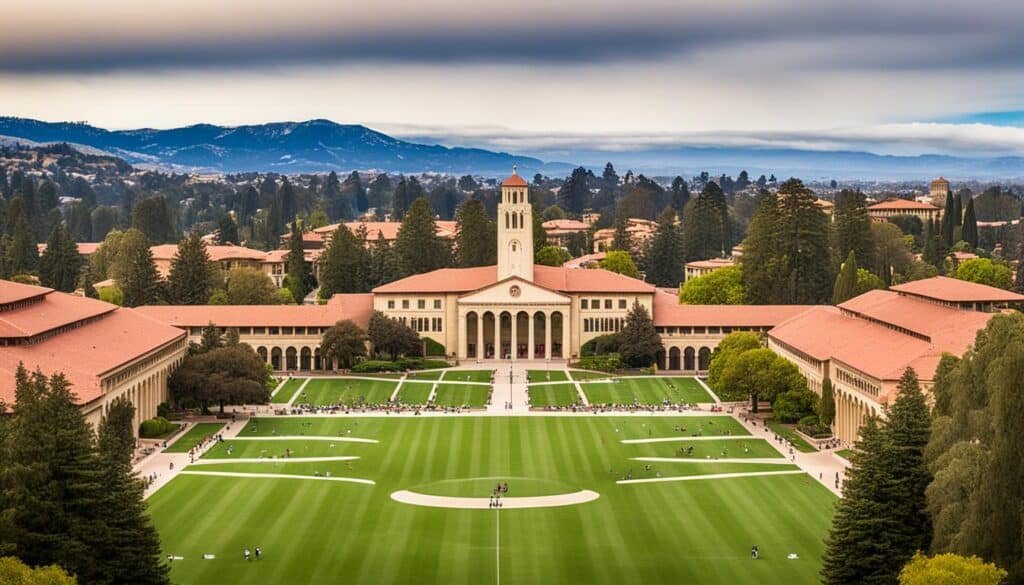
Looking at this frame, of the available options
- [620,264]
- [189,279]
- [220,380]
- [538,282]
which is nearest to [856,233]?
[620,264]

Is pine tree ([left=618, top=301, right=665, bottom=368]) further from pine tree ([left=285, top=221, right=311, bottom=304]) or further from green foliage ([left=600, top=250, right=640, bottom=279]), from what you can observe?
pine tree ([left=285, top=221, right=311, bottom=304])

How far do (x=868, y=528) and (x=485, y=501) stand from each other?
20108mm

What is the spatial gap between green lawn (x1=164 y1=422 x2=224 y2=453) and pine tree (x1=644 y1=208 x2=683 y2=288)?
77.4m

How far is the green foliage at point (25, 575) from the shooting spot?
40031 mm

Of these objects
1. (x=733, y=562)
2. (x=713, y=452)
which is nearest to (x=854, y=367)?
(x=713, y=452)

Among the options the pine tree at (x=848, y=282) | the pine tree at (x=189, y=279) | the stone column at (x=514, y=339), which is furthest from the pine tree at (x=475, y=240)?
the pine tree at (x=848, y=282)

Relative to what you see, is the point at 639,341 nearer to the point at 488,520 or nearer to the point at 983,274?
the point at 983,274

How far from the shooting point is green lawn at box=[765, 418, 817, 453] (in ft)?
264

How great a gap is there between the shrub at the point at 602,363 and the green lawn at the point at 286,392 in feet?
68.4

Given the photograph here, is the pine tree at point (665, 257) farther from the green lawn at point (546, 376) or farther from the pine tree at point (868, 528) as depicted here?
the pine tree at point (868, 528)

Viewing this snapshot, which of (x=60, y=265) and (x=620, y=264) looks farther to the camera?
(x=620, y=264)

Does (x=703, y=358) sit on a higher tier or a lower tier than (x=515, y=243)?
lower

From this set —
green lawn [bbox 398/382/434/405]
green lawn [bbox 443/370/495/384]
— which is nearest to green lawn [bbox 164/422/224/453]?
green lawn [bbox 398/382/434/405]

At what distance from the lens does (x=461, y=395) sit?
101m
